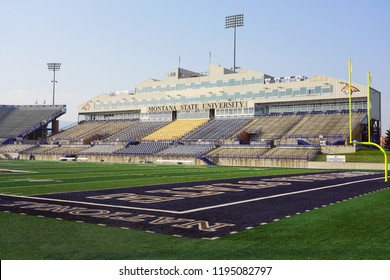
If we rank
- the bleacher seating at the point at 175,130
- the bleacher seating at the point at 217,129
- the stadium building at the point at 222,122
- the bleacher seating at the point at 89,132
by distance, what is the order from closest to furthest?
the stadium building at the point at 222,122
the bleacher seating at the point at 217,129
the bleacher seating at the point at 175,130
the bleacher seating at the point at 89,132

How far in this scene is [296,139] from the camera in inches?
2452

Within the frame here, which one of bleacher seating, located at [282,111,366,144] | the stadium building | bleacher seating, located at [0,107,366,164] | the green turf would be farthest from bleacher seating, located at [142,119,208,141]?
the green turf

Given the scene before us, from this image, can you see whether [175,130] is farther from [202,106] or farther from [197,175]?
[197,175]

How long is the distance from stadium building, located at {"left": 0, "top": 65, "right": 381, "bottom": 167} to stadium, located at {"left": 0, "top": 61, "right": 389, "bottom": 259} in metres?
0.24

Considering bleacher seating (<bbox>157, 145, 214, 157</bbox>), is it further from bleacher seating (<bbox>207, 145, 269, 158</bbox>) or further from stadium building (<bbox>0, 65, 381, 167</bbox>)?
bleacher seating (<bbox>207, 145, 269, 158</bbox>)

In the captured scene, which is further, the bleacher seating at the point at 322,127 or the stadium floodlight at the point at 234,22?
the stadium floodlight at the point at 234,22

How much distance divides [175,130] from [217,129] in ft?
31.6

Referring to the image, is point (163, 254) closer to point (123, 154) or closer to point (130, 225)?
point (130, 225)

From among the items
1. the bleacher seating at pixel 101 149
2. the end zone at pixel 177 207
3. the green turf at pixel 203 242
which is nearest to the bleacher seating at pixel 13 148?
the bleacher seating at pixel 101 149

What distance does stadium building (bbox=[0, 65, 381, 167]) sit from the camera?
203 feet

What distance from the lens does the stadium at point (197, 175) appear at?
910 centimetres

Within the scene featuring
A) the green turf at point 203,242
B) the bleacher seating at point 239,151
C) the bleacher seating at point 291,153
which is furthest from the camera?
the bleacher seating at point 239,151

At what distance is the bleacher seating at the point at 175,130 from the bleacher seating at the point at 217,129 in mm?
2225

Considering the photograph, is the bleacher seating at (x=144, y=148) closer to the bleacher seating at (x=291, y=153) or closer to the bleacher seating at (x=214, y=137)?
the bleacher seating at (x=214, y=137)
